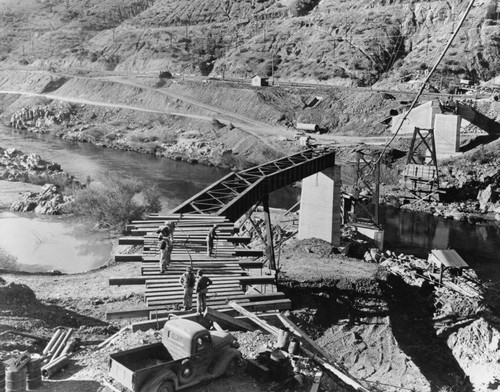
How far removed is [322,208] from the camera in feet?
124

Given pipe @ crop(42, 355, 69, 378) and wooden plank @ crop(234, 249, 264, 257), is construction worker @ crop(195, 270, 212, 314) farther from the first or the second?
wooden plank @ crop(234, 249, 264, 257)

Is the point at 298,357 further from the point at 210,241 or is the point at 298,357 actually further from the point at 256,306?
the point at 210,241

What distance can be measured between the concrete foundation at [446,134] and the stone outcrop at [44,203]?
35.4 meters

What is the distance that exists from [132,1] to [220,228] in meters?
157

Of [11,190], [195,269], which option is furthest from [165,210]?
[195,269]

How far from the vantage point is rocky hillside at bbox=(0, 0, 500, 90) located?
273 feet

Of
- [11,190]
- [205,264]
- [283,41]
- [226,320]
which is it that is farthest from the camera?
[283,41]

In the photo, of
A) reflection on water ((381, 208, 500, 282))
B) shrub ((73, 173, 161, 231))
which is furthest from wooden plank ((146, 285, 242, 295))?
shrub ((73, 173, 161, 231))

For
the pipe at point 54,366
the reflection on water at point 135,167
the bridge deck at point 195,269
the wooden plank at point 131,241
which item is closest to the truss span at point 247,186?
the bridge deck at point 195,269

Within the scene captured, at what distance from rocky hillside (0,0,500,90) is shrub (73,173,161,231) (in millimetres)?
45582

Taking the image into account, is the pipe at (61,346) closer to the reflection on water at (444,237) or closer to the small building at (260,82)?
the reflection on water at (444,237)

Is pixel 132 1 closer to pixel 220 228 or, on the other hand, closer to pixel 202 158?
pixel 202 158

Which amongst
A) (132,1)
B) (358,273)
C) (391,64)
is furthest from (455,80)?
(132,1)

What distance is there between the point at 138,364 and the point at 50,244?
29.2 m
